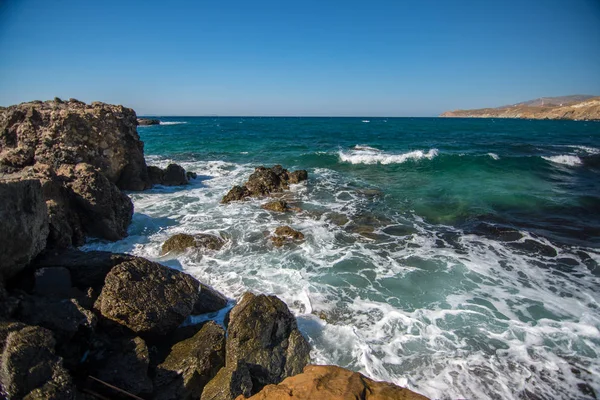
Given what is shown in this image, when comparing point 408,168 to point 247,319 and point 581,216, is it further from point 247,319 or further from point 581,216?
point 247,319

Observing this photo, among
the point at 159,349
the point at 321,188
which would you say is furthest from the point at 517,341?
the point at 321,188

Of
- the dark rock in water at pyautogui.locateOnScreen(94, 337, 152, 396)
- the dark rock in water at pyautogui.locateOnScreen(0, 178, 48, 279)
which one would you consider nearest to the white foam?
the dark rock in water at pyautogui.locateOnScreen(0, 178, 48, 279)

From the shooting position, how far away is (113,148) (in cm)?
1356

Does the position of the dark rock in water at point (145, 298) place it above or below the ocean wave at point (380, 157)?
below

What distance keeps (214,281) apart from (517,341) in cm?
621

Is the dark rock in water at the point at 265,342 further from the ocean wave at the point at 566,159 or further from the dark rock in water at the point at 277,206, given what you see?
the ocean wave at the point at 566,159

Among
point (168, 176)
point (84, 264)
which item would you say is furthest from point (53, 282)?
point (168, 176)

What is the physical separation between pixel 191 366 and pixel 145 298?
1309 millimetres

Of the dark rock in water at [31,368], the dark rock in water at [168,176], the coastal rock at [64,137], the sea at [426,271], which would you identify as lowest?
the sea at [426,271]

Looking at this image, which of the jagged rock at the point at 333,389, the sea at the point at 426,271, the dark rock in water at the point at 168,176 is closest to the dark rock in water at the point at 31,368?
the jagged rock at the point at 333,389

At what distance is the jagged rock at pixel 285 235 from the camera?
9.27 metres

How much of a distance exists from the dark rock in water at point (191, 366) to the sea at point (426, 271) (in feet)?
3.95

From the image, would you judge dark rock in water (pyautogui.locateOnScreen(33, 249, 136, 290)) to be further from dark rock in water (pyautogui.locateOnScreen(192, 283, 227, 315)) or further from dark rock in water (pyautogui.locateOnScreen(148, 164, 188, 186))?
dark rock in water (pyautogui.locateOnScreen(148, 164, 188, 186))

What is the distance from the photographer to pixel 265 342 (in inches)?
184
